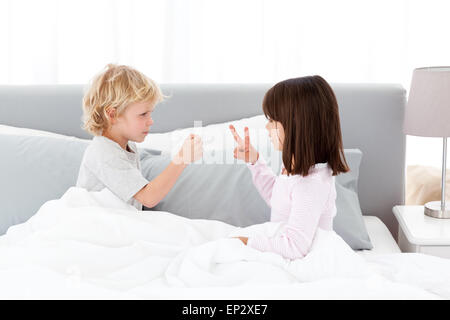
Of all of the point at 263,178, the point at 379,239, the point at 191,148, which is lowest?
the point at 379,239

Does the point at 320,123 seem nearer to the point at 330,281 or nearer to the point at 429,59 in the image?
the point at 330,281

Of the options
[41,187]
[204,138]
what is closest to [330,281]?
[204,138]

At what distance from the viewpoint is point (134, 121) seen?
5.41ft

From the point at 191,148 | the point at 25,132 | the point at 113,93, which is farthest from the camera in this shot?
the point at 25,132

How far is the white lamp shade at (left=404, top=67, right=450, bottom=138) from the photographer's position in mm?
1812

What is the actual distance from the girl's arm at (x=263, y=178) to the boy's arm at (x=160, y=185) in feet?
0.72

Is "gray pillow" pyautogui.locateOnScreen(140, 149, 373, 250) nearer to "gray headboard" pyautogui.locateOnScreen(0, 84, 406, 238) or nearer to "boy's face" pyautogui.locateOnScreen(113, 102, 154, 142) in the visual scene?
"boy's face" pyautogui.locateOnScreen(113, 102, 154, 142)

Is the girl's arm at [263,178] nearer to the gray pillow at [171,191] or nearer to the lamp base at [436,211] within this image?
the gray pillow at [171,191]

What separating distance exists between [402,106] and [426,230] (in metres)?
0.54

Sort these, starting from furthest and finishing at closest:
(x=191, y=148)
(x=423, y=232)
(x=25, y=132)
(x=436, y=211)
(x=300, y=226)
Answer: (x=25, y=132) < (x=436, y=211) < (x=423, y=232) < (x=191, y=148) < (x=300, y=226)

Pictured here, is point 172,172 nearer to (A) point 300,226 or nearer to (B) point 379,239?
(A) point 300,226

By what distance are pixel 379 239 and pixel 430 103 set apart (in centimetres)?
50

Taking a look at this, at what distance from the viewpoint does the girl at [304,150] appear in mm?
1364

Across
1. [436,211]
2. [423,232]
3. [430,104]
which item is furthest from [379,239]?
[430,104]
